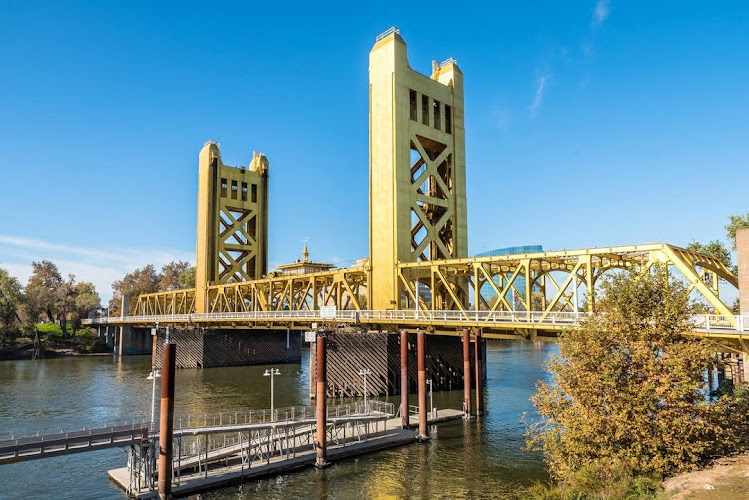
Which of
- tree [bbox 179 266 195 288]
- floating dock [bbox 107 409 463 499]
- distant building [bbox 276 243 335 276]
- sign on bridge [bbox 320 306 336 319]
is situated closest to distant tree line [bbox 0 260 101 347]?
tree [bbox 179 266 195 288]

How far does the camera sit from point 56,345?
10650 cm

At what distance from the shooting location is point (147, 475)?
24562mm

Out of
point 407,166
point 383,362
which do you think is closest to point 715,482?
point 383,362

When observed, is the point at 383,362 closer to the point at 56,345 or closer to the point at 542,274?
the point at 542,274

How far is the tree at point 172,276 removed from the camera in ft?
465

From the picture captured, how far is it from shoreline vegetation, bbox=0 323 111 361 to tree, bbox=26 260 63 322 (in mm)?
4296

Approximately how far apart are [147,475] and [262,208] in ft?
285

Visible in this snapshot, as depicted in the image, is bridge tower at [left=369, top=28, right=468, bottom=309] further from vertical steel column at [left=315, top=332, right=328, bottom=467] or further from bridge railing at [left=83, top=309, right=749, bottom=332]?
vertical steel column at [left=315, top=332, right=328, bottom=467]

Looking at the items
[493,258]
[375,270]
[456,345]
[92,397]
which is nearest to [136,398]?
[92,397]

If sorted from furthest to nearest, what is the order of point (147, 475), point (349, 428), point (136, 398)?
point (136, 398) → point (349, 428) → point (147, 475)

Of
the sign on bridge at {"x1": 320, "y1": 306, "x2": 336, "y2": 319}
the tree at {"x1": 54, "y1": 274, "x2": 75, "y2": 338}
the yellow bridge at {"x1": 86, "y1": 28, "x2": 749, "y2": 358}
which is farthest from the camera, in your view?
the tree at {"x1": 54, "y1": 274, "x2": 75, "y2": 338}

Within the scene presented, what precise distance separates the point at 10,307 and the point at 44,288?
15.0 metres

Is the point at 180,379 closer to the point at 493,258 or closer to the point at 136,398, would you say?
the point at 136,398

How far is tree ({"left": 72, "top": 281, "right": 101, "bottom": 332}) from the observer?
117 meters
